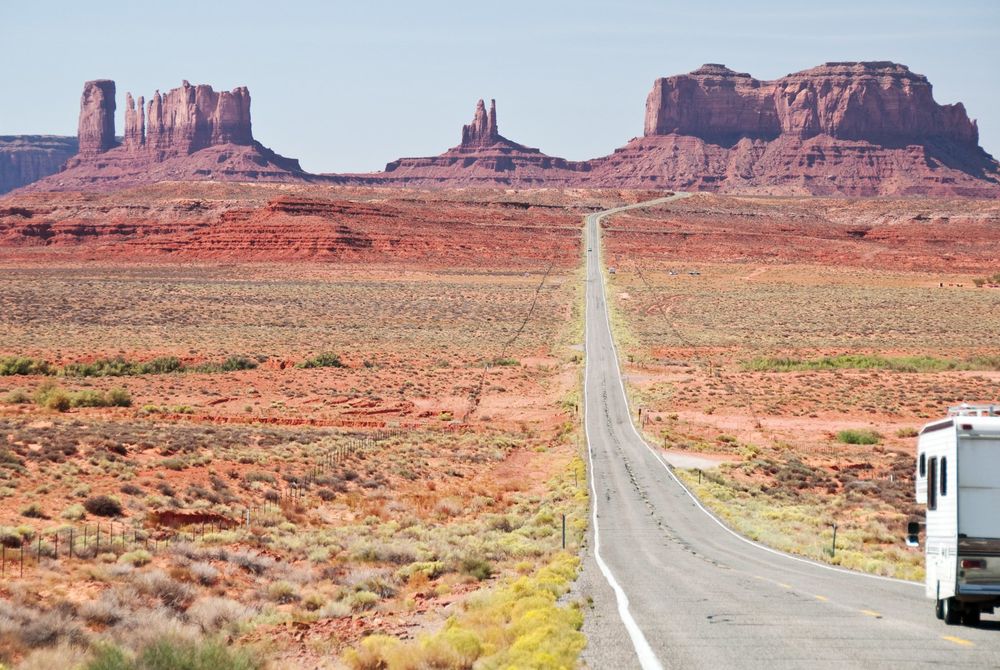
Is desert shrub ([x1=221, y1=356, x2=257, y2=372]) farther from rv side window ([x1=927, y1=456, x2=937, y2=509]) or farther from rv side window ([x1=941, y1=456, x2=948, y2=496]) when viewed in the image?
rv side window ([x1=941, y1=456, x2=948, y2=496])

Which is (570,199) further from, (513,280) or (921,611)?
(921,611)

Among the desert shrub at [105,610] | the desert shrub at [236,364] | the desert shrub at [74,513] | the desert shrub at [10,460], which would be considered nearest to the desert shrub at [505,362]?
the desert shrub at [236,364]

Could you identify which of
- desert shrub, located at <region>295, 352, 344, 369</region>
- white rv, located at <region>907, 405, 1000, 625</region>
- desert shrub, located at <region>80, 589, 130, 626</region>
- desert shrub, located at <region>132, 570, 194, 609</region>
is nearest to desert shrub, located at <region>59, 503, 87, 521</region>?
desert shrub, located at <region>132, 570, 194, 609</region>

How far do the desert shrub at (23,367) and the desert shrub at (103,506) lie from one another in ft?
108

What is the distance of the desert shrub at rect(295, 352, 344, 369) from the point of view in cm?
5838

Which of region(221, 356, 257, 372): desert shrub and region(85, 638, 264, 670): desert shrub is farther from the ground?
region(85, 638, 264, 670): desert shrub

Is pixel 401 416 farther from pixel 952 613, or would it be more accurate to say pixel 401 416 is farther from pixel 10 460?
pixel 952 613

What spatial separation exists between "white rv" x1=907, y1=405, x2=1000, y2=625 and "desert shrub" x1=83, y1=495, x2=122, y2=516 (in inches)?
619

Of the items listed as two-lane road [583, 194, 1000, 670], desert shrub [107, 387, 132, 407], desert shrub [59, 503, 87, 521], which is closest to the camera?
two-lane road [583, 194, 1000, 670]

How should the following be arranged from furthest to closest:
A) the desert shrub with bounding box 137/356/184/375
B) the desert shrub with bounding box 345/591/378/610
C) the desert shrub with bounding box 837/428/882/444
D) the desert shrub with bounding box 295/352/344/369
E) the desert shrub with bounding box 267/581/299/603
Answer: the desert shrub with bounding box 295/352/344/369
the desert shrub with bounding box 137/356/184/375
the desert shrub with bounding box 837/428/882/444
the desert shrub with bounding box 267/581/299/603
the desert shrub with bounding box 345/591/378/610

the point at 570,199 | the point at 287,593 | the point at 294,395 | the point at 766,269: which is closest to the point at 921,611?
the point at 287,593

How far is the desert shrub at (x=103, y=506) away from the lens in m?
21.2

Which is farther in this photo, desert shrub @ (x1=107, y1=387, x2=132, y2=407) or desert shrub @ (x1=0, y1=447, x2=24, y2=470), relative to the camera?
desert shrub @ (x1=107, y1=387, x2=132, y2=407)

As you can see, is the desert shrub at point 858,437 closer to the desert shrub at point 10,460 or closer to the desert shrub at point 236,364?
the desert shrub at point 10,460
